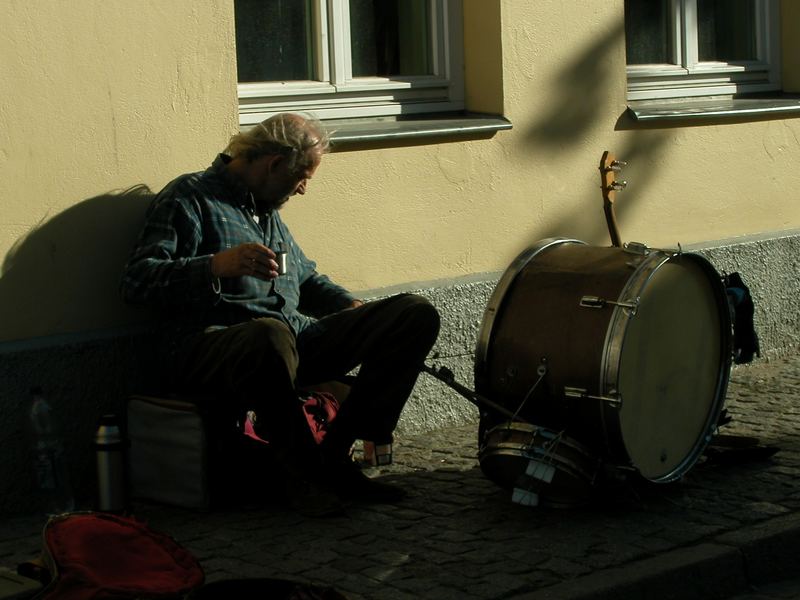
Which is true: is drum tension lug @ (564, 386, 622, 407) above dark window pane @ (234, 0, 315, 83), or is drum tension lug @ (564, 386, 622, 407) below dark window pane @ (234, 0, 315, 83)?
below

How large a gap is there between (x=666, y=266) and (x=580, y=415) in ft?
1.90

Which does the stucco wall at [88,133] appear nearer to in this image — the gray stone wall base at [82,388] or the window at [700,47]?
the gray stone wall base at [82,388]

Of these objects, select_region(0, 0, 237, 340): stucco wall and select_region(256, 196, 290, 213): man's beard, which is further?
select_region(256, 196, 290, 213): man's beard

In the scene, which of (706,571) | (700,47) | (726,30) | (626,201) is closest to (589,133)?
(626,201)

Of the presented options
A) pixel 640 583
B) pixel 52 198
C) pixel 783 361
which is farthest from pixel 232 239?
pixel 783 361

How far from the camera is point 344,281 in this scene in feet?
20.1

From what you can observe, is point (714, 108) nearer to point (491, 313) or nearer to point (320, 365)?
point (491, 313)

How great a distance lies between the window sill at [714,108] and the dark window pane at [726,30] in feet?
0.98

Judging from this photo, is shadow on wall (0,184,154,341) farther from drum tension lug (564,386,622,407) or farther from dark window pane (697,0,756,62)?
dark window pane (697,0,756,62)

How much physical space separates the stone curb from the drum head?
16.9 inches

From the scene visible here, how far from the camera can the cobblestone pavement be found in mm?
4336

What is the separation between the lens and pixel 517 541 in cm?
470

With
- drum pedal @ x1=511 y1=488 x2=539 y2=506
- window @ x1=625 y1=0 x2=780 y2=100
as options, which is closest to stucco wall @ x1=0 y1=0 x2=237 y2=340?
drum pedal @ x1=511 y1=488 x2=539 y2=506

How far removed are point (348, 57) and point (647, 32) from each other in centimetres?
216
